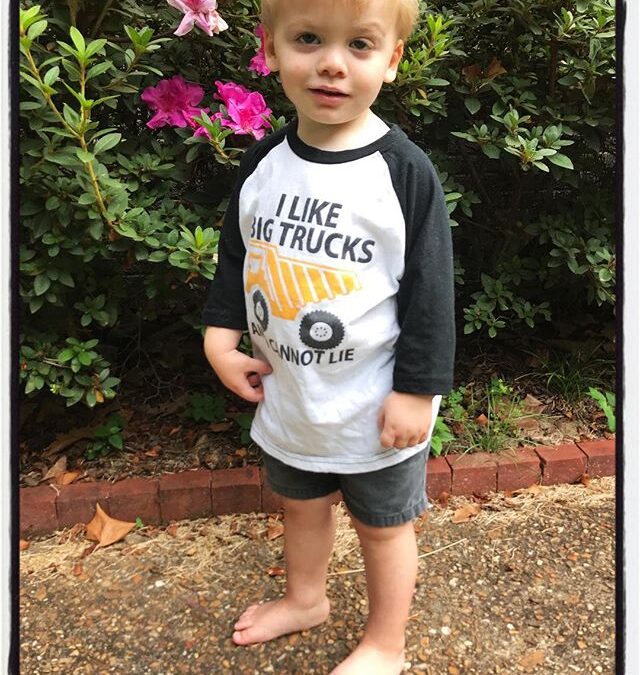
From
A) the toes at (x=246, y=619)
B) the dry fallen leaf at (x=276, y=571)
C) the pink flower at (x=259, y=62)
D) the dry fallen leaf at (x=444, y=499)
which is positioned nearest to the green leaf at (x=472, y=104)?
the pink flower at (x=259, y=62)

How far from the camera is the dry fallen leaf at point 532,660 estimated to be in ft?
6.09

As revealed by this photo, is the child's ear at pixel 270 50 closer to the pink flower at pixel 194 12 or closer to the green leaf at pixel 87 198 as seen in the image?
the pink flower at pixel 194 12

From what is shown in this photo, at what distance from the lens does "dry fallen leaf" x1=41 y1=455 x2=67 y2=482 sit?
246 cm

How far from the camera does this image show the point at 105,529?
2334mm

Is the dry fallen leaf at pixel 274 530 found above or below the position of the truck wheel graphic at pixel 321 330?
below

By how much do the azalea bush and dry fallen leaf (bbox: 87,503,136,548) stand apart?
43 centimetres

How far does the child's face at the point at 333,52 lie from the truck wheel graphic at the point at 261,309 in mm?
391

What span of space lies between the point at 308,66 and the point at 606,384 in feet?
7.50

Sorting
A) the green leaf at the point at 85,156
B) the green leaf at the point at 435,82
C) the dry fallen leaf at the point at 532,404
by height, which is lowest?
the dry fallen leaf at the point at 532,404

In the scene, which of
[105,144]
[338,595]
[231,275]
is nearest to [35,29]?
[105,144]

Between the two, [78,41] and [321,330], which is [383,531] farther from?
[78,41]

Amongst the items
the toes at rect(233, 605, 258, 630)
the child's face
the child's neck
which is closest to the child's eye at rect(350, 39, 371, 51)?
the child's face

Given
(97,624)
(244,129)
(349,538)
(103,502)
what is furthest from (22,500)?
(244,129)

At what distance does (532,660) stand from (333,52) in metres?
1.65
